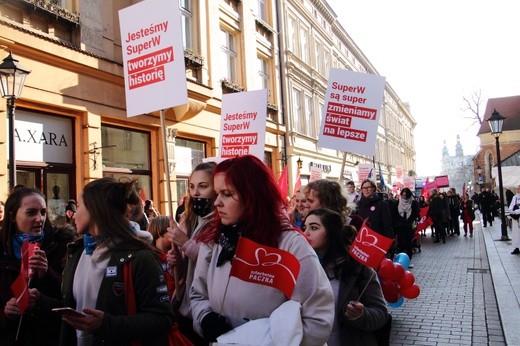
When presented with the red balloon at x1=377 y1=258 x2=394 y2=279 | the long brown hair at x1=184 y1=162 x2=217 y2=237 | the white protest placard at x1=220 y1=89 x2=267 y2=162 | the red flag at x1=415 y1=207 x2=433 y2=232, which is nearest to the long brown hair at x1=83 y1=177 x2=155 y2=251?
the long brown hair at x1=184 y1=162 x2=217 y2=237

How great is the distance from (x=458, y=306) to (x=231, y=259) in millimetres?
6172

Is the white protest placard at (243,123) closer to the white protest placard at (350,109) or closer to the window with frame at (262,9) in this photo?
the white protest placard at (350,109)

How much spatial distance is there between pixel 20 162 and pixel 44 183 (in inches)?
29.1

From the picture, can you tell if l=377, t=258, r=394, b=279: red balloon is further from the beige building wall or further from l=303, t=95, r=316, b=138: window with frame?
l=303, t=95, r=316, b=138: window with frame

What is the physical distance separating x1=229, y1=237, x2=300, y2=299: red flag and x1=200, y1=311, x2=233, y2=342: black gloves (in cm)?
22

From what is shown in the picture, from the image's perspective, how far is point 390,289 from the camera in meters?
5.42

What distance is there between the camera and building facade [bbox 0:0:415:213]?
358 inches

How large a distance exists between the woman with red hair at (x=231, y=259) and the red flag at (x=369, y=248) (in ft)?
2.99

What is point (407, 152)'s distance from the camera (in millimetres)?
62938

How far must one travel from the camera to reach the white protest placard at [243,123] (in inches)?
266

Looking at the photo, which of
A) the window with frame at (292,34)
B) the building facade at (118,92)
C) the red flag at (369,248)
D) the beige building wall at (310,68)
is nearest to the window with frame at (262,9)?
the building facade at (118,92)

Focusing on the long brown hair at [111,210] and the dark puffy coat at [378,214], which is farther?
the dark puffy coat at [378,214]

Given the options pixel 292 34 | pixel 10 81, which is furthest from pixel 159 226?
pixel 292 34

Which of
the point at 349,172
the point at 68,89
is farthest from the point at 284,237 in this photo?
the point at 349,172
